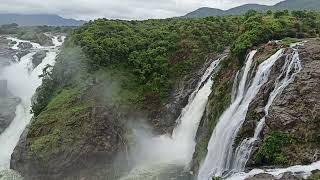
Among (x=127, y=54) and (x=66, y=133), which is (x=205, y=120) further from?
(x=127, y=54)

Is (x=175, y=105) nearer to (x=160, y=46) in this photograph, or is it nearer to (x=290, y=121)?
(x=160, y=46)

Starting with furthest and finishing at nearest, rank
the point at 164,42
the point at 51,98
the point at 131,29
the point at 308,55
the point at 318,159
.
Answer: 1. the point at 131,29
2. the point at 164,42
3. the point at 51,98
4. the point at 308,55
5. the point at 318,159

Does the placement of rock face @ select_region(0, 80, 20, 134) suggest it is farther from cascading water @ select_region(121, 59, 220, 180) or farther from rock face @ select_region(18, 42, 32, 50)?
rock face @ select_region(18, 42, 32, 50)

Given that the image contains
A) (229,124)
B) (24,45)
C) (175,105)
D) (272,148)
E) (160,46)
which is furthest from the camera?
(24,45)

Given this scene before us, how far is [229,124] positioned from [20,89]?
32.6 meters

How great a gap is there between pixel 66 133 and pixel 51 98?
9120 millimetres

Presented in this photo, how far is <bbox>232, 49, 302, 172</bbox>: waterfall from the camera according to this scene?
24312 mm

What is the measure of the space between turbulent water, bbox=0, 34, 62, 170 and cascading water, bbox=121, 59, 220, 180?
1132 centimetres

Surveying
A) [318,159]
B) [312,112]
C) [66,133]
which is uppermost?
[312,112]

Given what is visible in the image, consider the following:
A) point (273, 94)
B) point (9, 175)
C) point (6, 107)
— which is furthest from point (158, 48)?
point (273, 94)

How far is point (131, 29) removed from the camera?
181 feet

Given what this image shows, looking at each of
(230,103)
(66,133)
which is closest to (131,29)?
(66,133)

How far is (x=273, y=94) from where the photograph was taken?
83.0ft

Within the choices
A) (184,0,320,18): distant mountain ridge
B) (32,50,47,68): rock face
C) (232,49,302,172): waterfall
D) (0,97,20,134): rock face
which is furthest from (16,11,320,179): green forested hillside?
(184,0,320,18): distant mountain ridge
